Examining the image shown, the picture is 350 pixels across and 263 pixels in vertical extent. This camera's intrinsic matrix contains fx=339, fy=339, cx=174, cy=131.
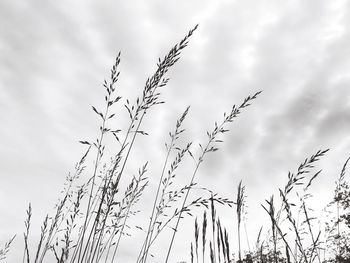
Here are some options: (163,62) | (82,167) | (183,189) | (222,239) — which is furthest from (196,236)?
(82,167)

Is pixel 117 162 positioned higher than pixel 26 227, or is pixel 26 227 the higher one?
pixel 117 162

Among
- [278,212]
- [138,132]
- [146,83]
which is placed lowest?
[278,212]

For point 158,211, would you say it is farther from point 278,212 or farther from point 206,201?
point 278,212

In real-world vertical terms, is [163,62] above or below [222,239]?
above

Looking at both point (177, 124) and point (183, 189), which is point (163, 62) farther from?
point (183, 189)

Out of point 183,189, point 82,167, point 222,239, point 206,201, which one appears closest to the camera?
point 222,239

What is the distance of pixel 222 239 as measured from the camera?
242cm

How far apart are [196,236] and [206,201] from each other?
327 mm

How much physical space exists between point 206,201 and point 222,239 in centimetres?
46

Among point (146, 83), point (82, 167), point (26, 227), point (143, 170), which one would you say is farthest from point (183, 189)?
point (82, 167)

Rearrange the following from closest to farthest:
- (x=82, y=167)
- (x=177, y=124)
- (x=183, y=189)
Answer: (x=183, y=189), (x=177, y=124), (x=82, y=167)

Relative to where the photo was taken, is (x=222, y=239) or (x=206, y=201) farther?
(x=206, y=201)

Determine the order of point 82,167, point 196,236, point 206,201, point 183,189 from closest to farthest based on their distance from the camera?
point 196,236
point 206,201
point 183,189
point 82,167

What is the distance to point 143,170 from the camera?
12.0 feet
